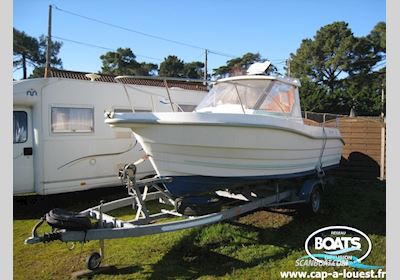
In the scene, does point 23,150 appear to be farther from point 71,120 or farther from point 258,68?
point 258,68

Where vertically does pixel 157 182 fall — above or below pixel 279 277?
above

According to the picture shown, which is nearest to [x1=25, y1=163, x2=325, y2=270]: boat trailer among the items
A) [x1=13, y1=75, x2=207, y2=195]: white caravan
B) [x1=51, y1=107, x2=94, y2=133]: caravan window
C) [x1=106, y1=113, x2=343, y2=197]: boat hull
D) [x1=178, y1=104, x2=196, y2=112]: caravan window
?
[x1=106, y1=113, x2=343, y2=197]: boat hull

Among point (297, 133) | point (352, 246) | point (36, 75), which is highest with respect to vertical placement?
point (36, 75)

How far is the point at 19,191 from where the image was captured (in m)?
4.77

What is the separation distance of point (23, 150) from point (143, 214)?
96.0 inches

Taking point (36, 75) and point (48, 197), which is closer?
point (36, 75)

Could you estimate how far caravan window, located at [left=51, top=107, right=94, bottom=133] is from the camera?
16.5 ft

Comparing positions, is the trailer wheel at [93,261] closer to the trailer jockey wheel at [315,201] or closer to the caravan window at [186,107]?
the trailer jockey wheel at [315,201]

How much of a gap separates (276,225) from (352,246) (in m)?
1.19

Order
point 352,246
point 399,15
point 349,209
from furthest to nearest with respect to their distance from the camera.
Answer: point 349,209 → point 352,246 → point 399,15

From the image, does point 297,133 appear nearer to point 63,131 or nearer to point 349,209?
point 349,209

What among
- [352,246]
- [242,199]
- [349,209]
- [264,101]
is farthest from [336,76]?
[352,246]

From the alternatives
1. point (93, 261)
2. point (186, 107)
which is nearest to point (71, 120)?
point (186, 107)

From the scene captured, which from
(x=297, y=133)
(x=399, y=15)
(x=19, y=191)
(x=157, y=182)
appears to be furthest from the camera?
(x=19, y=191)
